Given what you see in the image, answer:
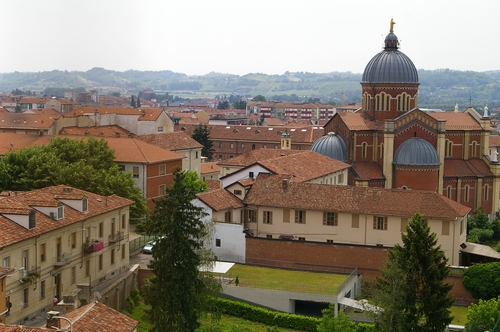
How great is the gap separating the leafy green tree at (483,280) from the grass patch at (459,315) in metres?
1.22

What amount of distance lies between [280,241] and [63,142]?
20554 millimetres

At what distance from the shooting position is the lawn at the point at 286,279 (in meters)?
41.8

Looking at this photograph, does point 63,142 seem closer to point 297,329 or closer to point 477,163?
point 297,329

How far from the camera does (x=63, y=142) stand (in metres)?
57.8

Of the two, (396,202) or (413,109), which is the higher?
(413,109)

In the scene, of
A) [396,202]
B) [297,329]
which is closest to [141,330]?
[297,329]

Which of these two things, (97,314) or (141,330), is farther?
(141,330)

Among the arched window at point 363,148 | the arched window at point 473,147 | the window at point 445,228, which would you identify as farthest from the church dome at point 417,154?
the window at point 445,228

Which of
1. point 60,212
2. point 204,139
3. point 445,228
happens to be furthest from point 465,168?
point 60,212

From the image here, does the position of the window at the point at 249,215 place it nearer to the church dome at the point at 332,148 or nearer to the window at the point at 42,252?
the window at the point at 42,252

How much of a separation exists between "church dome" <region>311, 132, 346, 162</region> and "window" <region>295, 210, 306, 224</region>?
66.7 feet

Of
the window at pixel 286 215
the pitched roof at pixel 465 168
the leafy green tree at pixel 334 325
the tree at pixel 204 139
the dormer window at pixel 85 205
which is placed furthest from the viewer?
the tree at pixel 204 139

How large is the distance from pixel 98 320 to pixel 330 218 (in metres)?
25.2

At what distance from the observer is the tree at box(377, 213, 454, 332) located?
3250cm
